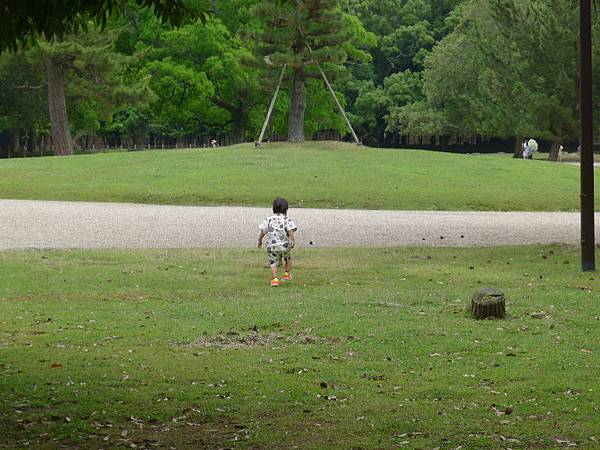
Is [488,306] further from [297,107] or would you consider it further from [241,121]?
[241,121]

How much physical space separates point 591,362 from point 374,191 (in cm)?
2240

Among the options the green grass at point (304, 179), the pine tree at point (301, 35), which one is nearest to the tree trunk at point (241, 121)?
the pine tree at point (301, 35)

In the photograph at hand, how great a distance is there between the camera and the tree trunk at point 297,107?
155 ft

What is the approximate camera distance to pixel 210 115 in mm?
67750

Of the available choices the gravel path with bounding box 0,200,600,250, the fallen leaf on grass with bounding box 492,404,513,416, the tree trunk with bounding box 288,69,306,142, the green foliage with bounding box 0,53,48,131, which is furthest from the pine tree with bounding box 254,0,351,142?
the fallen leaf on grass with bounding box 492,404,513,416

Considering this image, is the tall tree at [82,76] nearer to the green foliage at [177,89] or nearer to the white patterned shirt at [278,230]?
the green foliage at [177,89]

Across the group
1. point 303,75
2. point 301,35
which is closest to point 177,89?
point 303,75

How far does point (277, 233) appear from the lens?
1434cm

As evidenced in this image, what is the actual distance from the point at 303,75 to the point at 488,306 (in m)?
36.0

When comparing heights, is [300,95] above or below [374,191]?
above

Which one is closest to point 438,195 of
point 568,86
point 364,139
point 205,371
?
point 568,86

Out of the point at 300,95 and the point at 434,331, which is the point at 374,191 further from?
the point at 434,331

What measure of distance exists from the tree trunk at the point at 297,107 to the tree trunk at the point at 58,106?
1167cm

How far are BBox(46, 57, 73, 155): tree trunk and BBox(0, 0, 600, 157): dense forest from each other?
2.8 inches
